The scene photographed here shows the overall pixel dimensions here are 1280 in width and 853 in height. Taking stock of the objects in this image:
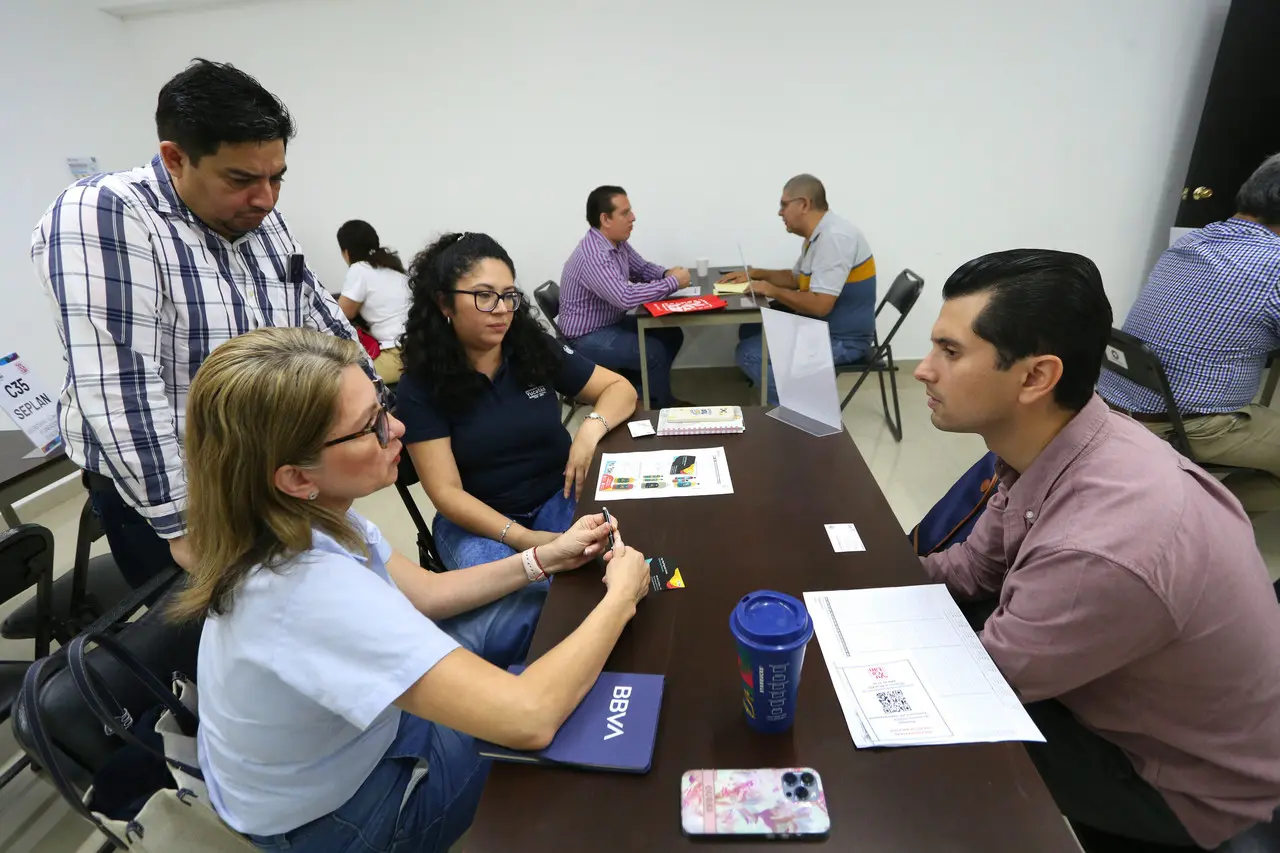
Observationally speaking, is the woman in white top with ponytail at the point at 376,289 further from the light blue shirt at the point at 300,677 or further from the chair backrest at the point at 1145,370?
the chair backrest at the point at 1145,370

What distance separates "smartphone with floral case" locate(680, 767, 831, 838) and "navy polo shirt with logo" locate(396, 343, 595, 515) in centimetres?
114

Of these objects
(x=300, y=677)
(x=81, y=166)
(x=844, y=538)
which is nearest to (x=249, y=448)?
(x=300, y=677)

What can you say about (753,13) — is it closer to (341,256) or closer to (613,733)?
(341,256)

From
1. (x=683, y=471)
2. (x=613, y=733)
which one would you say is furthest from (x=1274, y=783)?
(x=683, y=471)

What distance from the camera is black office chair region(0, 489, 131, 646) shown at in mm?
1713

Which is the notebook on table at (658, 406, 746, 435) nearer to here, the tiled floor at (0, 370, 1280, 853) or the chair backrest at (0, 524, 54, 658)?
the tiled floor at (0, 370, 1280, 853)

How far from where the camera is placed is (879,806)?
0.72 metres

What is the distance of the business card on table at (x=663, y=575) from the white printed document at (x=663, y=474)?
257 millimetres

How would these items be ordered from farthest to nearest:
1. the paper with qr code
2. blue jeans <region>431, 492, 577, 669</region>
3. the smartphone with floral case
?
blue jeans <region>431, 492, 577, 669</region> → the paper with qr code → the smartphone with floral case

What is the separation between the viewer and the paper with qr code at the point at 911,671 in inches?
31.5

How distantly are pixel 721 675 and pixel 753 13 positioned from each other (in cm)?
395

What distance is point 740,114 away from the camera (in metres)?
3.88

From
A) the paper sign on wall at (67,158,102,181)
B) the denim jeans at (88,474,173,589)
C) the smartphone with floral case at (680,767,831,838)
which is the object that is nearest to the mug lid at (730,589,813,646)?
the smartphone with floral case at (680,767,831,838)

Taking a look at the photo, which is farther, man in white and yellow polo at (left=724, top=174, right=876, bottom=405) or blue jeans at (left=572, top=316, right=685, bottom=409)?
blue jeans at (left=572, top=316, right=685, bottom=409)
